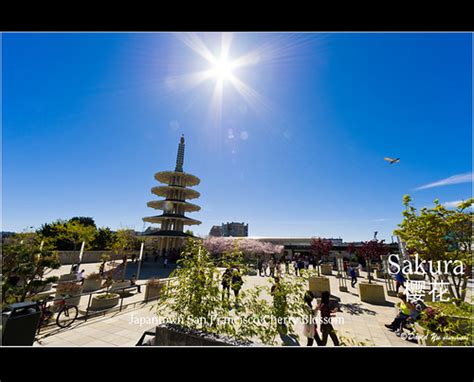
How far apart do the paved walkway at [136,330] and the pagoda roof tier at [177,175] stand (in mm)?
29279

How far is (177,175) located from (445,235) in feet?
115

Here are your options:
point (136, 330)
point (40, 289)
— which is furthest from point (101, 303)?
point (40, 289)

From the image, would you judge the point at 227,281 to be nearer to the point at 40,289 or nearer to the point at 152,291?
the point at 152,291

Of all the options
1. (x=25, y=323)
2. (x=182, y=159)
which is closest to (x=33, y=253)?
(x=25, y=323)

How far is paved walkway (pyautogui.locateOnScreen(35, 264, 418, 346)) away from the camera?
5.20 meters

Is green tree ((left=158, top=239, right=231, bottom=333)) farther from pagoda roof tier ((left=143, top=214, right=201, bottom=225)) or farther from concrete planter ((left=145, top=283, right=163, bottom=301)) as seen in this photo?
pagoda roof tier ((left=143, top=214, right=201, bottom=225))

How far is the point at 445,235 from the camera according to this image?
6.52 m

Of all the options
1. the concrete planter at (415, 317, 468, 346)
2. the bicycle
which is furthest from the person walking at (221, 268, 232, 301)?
the bicycle

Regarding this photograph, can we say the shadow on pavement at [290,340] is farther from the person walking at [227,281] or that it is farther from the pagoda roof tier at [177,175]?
the pagoda roof tier at [177,175]
